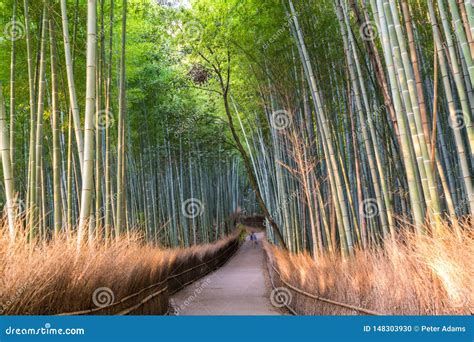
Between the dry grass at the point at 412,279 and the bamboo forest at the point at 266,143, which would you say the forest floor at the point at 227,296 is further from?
the dry grass at the point at 412,279

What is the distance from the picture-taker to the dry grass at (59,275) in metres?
2.22

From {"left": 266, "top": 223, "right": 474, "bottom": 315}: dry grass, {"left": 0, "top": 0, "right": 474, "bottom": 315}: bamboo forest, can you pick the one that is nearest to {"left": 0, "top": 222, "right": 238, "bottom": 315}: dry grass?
{"left": 0, "top": 0, "right": 474, "bottom": 315}: bamboo forest

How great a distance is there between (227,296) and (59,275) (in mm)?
4267

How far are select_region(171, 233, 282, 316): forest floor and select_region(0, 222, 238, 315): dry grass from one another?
1.43 m

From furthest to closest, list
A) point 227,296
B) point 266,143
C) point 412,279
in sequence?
point 266,143, point 227,296, point 412,279

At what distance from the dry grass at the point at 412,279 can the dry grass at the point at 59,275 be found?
64.9 inches

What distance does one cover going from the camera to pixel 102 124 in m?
6.90

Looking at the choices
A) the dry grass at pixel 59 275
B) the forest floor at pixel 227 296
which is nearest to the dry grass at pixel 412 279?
the forest floor at pixel 227 296

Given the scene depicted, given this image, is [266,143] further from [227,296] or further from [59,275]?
[59,275]

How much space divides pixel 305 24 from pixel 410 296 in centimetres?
398

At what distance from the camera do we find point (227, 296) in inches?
259

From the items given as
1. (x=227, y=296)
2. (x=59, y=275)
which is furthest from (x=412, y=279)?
(x=227, y=296)

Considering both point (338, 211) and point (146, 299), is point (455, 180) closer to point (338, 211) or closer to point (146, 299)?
point (338, 211)

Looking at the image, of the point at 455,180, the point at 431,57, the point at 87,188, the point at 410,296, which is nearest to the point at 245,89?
the point at 431,57
